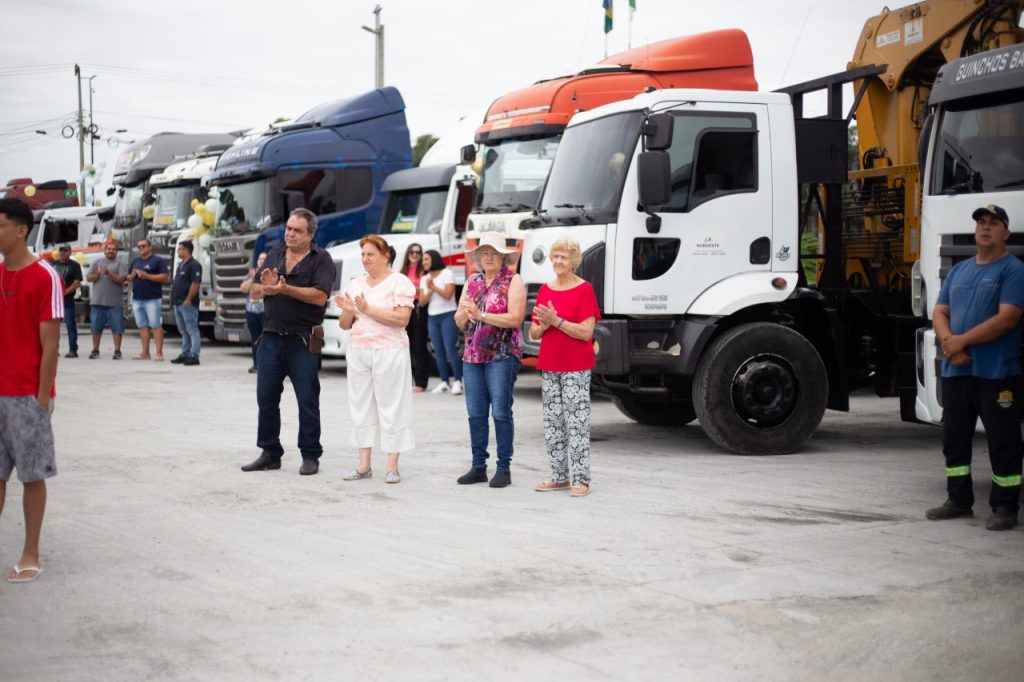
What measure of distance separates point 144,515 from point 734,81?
8.54 m

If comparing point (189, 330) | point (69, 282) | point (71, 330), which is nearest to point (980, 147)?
point (189, 330)

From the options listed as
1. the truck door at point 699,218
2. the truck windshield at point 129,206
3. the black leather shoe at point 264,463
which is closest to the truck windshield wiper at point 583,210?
the truck door at point 699,218

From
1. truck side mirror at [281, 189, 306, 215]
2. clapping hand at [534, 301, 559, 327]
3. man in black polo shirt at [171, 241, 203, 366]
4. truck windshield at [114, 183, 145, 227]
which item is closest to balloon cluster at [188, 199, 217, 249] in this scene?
man in black polo shirt at [171, 241, 203, 366]

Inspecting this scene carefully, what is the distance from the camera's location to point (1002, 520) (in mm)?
7203

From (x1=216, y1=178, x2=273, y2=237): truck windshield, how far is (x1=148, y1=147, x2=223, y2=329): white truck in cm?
193

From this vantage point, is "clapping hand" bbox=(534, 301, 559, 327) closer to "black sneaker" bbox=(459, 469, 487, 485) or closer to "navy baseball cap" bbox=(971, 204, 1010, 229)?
"black sneaker" bbox=(459, 469, 487, 485)

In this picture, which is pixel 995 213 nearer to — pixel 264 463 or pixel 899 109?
pixel 899 109

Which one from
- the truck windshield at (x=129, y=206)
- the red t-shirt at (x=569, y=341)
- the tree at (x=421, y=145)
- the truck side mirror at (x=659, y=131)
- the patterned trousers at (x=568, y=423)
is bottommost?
the patterned trousers at (x=568, y=423)

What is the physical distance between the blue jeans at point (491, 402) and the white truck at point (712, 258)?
1.39 m

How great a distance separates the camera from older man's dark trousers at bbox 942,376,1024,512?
7.30 metres

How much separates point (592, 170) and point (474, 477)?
3065 millimetres

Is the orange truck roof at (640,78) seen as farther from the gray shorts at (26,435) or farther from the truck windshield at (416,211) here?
the gray shorts at (26,435)

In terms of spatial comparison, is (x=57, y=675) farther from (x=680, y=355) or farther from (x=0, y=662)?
(x=680, y=355)

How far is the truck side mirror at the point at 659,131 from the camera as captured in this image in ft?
32.0
